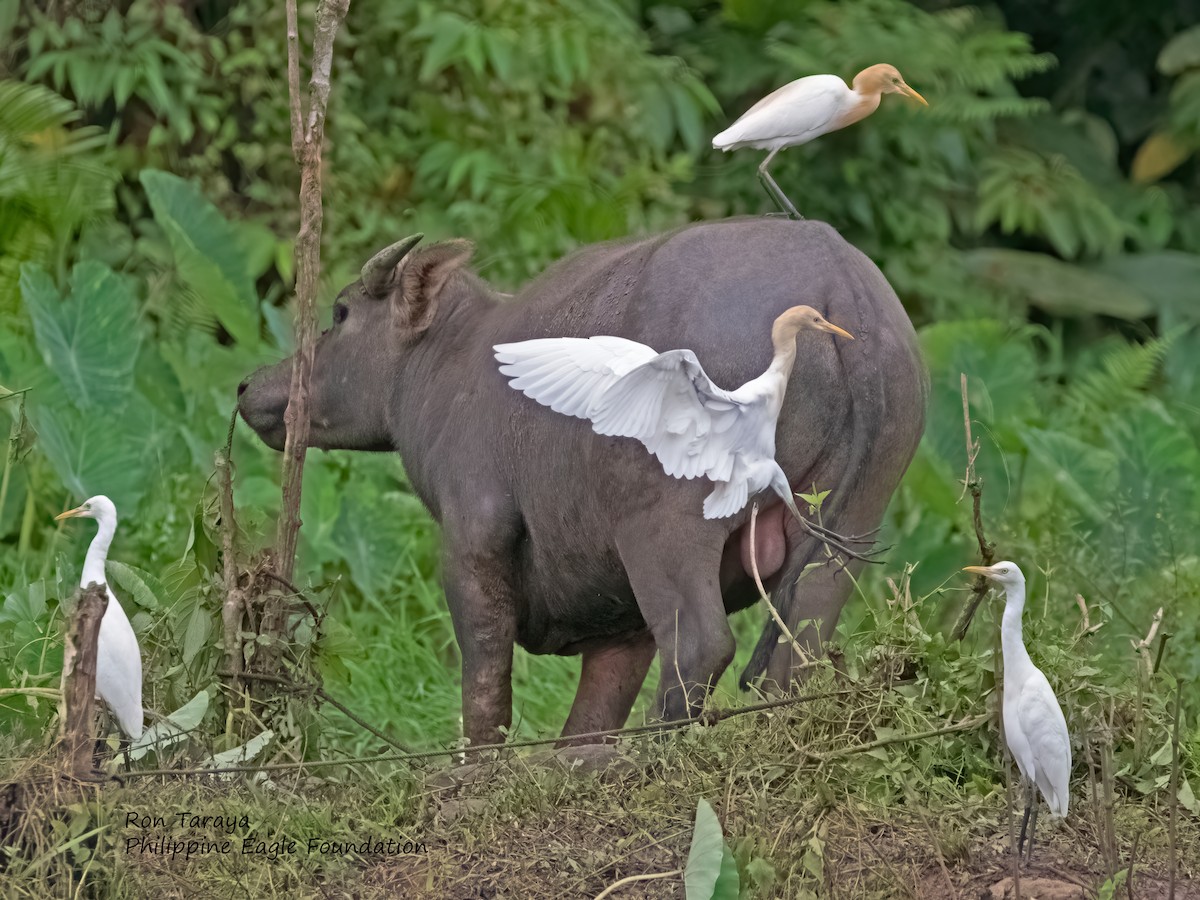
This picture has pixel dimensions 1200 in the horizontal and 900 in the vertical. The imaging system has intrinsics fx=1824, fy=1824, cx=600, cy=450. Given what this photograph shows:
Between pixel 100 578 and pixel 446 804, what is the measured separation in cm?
92

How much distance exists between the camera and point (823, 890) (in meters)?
3.69

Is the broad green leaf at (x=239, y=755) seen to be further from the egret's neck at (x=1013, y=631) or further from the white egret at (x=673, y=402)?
the egret's neck at (x=1013, y=631)

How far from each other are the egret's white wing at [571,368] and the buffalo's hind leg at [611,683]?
63.1 inches

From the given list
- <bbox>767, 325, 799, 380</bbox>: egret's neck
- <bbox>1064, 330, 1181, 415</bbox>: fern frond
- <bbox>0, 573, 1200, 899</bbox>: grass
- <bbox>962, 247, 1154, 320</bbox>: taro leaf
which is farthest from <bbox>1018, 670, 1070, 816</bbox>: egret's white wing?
<bbox>962, 247, 1154, 320</bbox>: taro leaf

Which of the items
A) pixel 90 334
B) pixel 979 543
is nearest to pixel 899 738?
pixel 979 543

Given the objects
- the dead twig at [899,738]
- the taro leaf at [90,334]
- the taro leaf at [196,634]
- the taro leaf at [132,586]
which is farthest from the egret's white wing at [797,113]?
the taro leaf at [90,334]

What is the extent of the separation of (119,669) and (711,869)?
4.50 ft

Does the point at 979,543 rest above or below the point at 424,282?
above

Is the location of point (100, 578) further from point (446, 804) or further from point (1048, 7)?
point (1048, 7)

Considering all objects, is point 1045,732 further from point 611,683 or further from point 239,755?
point 611,683

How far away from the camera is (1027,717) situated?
3602 mm

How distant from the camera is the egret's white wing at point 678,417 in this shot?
390 centimetres

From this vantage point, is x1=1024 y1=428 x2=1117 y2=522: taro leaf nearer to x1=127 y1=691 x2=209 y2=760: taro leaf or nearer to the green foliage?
the green foliage

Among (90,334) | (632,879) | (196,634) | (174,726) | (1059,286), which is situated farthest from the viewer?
(1059,286)
